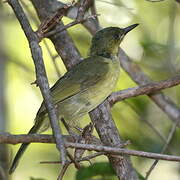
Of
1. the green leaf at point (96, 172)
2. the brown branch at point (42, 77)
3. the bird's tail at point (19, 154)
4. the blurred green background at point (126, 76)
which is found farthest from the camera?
the blurred green background at point (126, 76)

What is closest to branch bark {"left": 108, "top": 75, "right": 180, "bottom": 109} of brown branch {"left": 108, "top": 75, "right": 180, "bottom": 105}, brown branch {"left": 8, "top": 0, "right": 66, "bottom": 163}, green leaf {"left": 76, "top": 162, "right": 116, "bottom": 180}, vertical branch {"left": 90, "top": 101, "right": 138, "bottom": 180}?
brown branch {"left": 108, "top": 75, "right": 180, "bottom": 105}

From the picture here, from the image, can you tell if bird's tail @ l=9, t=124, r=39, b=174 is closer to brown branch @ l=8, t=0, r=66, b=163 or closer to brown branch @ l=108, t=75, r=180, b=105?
brown branch @ l=108, t=75, r=180, b=105

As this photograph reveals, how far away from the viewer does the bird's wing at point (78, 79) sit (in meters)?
4.13

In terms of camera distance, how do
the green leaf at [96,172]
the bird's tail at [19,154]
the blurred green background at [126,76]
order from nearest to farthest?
the bird's tail at [19,154] < the green leaf at [96,172] < the blurred green background at [126,76]

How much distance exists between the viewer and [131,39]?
6.09 meters

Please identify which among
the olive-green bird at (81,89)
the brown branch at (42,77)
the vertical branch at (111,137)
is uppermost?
the brown branch at (42,77)

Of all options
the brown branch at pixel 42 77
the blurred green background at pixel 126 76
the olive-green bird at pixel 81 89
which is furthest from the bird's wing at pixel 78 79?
the brown branch at pixel 42 77

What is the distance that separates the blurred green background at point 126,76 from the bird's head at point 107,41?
242 millimetres

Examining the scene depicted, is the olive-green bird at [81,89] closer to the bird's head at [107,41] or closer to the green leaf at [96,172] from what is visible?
the bird's head at [107,41]

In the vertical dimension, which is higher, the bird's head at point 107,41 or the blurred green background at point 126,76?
the bird's head at point 107,41

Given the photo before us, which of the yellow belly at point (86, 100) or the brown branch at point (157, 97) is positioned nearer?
the yellow belly at point (86, 100)

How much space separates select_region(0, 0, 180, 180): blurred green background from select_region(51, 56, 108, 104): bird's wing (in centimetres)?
63

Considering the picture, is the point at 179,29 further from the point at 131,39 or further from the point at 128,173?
the point at 128,173

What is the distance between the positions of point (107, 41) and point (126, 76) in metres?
1.10
